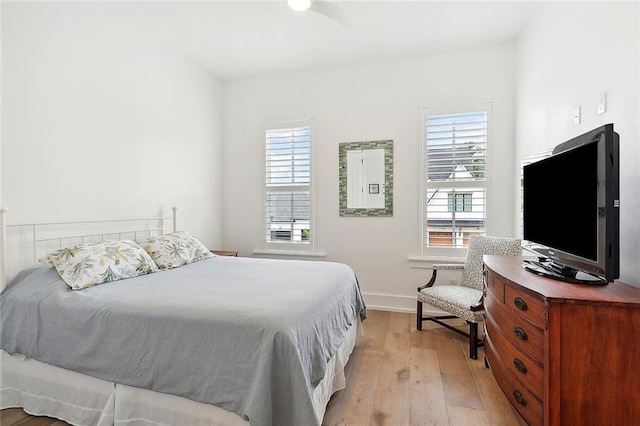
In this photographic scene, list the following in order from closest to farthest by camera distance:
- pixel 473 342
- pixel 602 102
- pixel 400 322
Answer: pixel 602 102
pixel 473 342
pixel 400 322

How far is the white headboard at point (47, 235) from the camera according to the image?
1.98m

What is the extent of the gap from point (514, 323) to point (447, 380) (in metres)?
0.85

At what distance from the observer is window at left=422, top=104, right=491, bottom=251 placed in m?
3.38

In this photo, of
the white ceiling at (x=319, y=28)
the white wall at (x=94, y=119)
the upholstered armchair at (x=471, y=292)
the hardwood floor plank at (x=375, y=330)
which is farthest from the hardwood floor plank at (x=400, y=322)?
the white ceiling at (x=319, y=28)

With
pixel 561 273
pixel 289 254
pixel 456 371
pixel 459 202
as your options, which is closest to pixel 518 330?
pixel 561 273

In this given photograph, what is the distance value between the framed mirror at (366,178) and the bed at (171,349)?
1.75 metres

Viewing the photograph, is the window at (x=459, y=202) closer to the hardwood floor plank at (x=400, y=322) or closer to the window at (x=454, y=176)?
the window at (x=454, y=176)

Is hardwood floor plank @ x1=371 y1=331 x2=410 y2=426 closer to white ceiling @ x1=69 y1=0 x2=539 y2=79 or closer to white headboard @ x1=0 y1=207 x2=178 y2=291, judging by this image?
white headboard @ x1=0 y1=207 x2=178 y2=291

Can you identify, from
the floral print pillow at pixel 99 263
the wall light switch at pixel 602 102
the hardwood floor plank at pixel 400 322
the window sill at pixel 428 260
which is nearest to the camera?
the wall light switch at pixel 602 102

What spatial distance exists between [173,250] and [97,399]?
124 centimetres

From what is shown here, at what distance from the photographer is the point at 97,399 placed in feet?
5.42

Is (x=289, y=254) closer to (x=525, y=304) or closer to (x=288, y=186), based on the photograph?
(x=288, y=186)

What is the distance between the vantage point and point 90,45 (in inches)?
99.6

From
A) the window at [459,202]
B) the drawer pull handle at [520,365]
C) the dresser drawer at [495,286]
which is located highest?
the window at [459,202]
